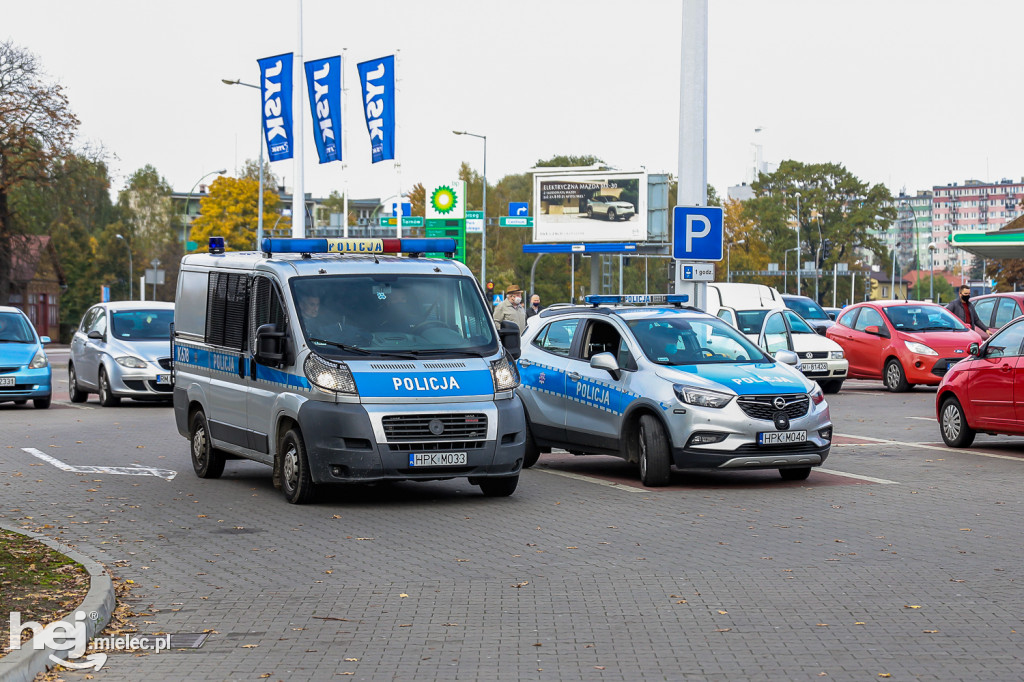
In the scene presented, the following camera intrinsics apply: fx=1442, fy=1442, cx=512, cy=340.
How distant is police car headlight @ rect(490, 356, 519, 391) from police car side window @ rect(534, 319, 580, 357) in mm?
2575

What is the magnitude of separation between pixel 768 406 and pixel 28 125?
5104 cm

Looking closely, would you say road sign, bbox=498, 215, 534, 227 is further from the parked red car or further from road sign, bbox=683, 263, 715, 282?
the parked red car

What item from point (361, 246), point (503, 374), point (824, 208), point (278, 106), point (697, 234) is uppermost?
point (824, 208)

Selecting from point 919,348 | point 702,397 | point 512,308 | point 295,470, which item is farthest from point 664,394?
point 919,348

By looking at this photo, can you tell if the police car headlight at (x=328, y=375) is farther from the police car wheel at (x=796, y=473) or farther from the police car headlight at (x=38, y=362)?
the police car headlight at (x=38, y=362)

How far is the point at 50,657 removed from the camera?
20.9ft

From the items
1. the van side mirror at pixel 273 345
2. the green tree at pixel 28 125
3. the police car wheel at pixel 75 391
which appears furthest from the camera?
the green tree at pixel 28 125

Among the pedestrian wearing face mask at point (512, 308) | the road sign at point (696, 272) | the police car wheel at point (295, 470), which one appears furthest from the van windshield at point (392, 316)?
the pedestrian wearing face mask at point (512, 308)

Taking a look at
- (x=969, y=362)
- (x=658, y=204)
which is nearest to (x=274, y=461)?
(x=969, y=362)

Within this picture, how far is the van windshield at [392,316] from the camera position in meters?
11.9

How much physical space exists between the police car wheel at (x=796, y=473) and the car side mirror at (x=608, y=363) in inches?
75.3

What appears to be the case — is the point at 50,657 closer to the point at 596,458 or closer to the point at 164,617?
the point at 164,617

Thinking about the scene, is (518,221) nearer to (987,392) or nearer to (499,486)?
(987,392)

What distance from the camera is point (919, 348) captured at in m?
26.5
